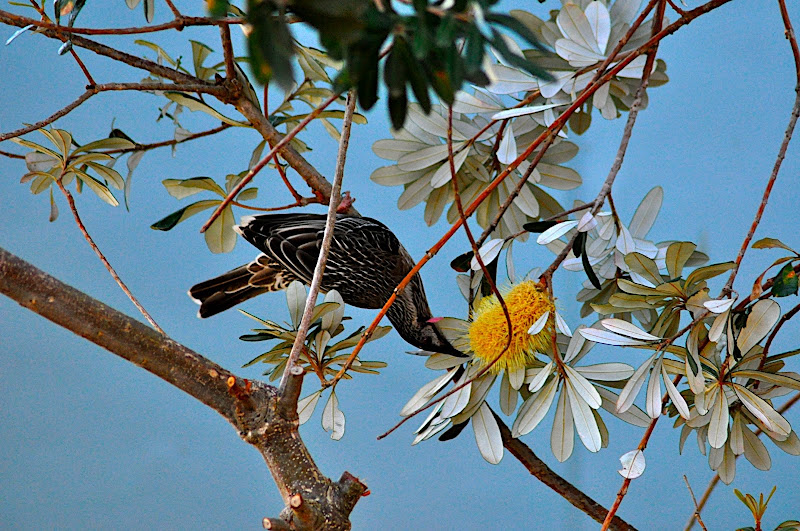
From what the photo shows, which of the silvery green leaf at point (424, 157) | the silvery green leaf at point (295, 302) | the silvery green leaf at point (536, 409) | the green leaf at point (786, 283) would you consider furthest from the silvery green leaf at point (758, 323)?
the silvery green leaf at point (295, 302)

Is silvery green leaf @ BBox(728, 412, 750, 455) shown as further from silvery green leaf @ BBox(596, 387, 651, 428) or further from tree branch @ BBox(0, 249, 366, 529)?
tree branch @ BBox(0, 249, 366, 529)

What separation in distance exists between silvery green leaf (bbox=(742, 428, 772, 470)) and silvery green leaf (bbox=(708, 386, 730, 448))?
0.13m

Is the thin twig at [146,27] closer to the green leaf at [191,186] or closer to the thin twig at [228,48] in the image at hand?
the thin twig at [228,48]

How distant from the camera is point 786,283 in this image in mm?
779

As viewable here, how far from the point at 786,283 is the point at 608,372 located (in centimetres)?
22

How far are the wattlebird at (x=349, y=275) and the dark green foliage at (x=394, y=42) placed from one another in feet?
2.32

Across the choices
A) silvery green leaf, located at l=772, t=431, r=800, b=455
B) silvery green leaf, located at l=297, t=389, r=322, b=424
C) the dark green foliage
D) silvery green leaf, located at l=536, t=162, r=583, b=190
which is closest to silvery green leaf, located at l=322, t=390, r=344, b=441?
silvery green leaf, located at l=297, t=389, r=322, b=424

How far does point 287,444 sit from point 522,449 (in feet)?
1.32

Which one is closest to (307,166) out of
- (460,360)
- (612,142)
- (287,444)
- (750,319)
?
(460,360)

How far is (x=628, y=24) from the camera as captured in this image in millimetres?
921

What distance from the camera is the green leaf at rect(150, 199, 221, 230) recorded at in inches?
37.0

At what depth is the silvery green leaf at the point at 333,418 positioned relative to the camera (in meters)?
0.95

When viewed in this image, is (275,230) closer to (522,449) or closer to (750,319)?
(522,449)

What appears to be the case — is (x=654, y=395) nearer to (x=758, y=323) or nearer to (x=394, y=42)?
(x=758, y=323)
